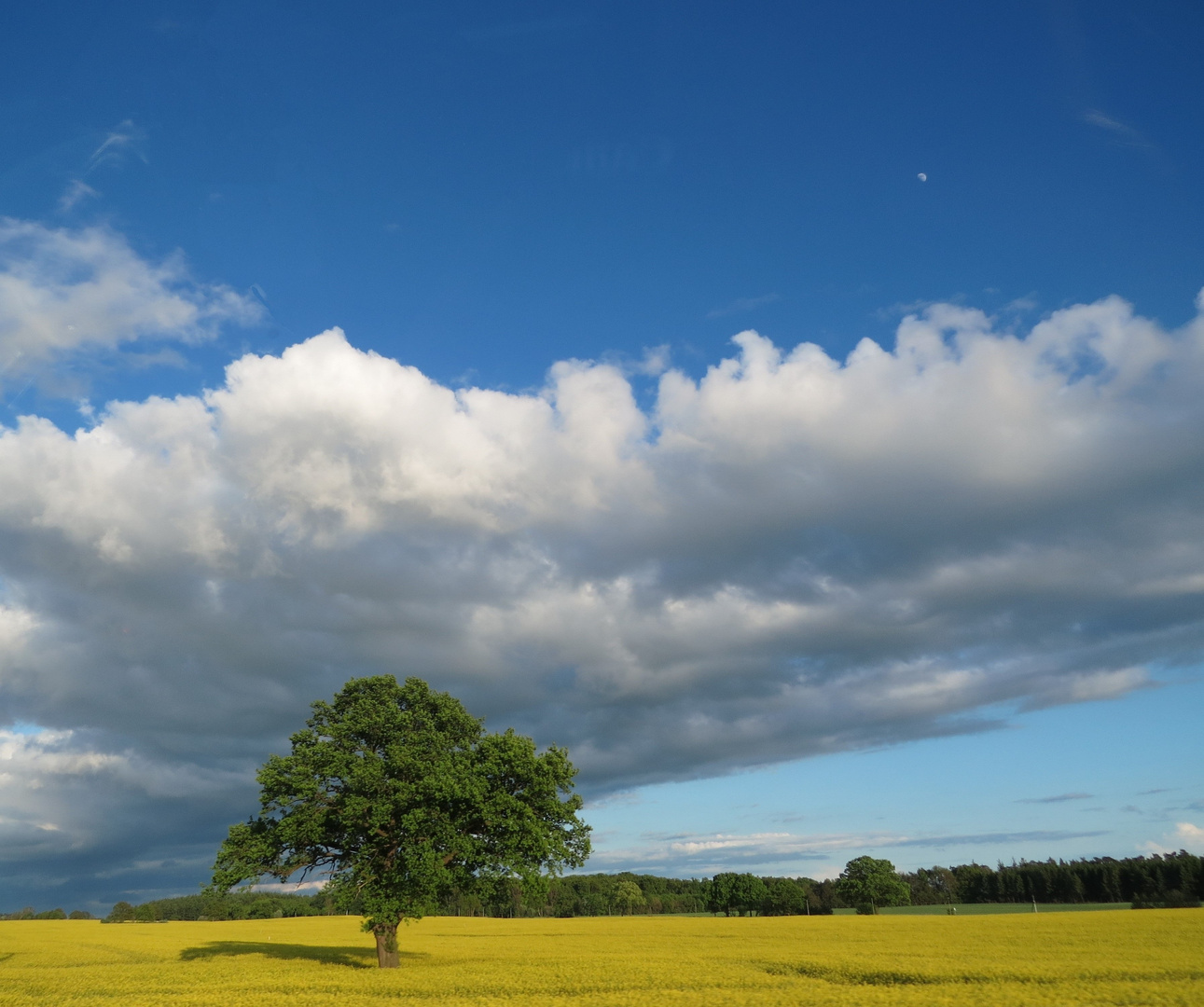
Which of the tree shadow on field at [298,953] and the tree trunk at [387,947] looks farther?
the tree shadow on field at [298,953]

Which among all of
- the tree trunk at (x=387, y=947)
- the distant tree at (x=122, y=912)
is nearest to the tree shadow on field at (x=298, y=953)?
the tree trunk at (x=387, y=947)

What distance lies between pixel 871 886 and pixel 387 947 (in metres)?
148

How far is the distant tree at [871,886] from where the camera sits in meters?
164

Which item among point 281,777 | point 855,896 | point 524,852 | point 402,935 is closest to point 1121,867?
point 855,896

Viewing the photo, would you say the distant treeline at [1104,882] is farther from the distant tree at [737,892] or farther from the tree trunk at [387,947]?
the tree trunk at [387,947]

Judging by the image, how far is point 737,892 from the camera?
179 meters

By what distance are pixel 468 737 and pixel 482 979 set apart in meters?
14.3

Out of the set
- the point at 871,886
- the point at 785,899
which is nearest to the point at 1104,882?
the point at 871,886

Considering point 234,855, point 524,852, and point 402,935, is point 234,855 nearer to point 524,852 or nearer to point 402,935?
point 524,852

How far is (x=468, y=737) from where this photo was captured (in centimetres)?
4984

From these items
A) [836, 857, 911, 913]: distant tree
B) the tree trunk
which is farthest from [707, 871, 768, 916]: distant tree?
the tree trunk

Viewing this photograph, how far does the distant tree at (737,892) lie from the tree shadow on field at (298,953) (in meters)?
134

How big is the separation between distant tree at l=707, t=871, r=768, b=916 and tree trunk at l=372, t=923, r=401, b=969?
6009 inches

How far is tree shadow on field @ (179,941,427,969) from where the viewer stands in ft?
170
